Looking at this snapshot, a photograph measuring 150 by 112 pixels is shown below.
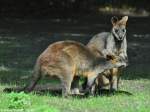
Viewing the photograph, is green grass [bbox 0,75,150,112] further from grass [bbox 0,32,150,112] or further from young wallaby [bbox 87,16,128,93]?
young wallaby [bbox 87,16,128,93]

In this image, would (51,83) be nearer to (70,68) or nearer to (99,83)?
(99,83)

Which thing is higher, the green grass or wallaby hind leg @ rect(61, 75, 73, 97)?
wallaby hind leg @ rect(61, 75, 73, 97)

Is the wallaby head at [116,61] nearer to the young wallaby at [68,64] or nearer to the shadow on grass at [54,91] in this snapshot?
the young wallaby at [68,64]

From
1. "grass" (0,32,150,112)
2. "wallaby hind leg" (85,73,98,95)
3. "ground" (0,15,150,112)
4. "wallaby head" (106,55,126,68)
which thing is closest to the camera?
"grass" (0,32,150,112)

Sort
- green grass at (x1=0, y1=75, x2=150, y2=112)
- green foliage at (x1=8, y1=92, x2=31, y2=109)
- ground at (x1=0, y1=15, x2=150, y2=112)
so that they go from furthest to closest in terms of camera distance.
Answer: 1. ground at (x1=0, y1=15, x2=150, y2=112)
2. green grass at (x1=0, y1=75, x2=150, y2=112)
3. green foliage at (x1=8, y1=92, x2=31, y2=109)

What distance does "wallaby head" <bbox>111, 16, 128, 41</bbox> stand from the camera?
451 inches

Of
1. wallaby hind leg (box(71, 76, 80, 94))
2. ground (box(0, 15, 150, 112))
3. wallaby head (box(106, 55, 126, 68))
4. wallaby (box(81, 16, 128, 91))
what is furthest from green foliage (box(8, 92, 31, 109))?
wallaby (box(81, 16, 128, 91))

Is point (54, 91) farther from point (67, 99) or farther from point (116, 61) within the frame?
point (116, 61)

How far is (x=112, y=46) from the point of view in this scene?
12.0 m

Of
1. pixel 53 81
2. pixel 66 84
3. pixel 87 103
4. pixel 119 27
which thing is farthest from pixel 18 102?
pixel 53 81

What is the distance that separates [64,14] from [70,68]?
2139cm

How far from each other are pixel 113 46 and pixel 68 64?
1783 millimetres

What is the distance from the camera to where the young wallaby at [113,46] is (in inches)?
454

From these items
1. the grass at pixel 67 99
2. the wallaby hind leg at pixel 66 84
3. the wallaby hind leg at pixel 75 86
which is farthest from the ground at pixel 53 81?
the wallaby hind leg at pixel 75 86
